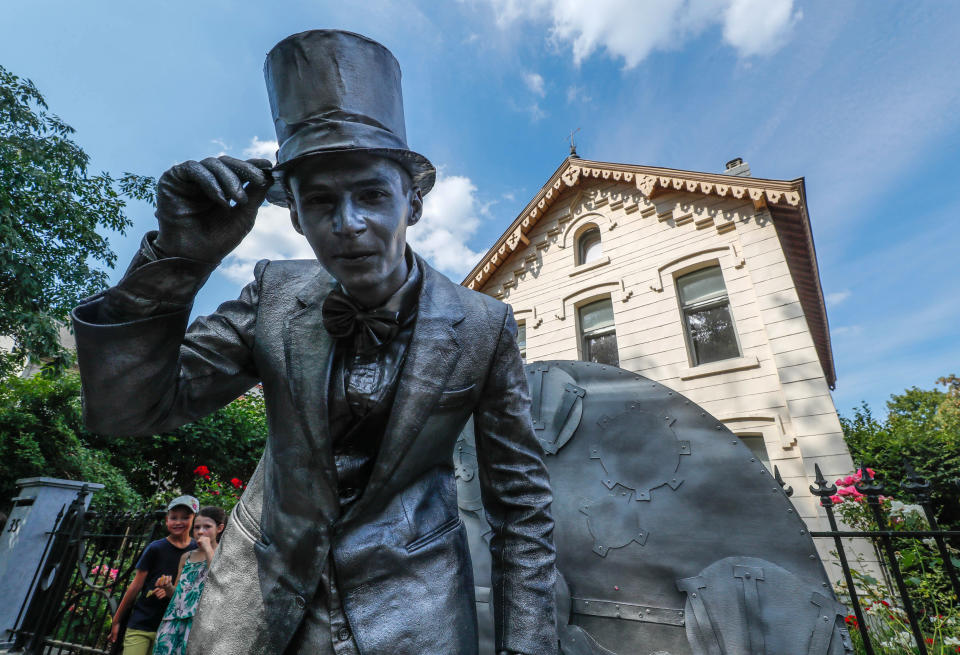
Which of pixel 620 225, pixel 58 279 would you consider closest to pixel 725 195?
pixel 620 225

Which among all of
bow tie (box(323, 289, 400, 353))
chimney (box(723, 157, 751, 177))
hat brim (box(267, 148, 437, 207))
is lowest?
bow tie (box(323, 289, 400, 353))

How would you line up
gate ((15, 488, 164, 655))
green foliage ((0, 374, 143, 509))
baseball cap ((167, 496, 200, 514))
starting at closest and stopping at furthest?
baseball cap ((167, 496, 200, 514))
gate ((15, 488, 164, 655))
green foliage ((0, 374, 143, 509))

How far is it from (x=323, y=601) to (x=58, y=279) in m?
13.4

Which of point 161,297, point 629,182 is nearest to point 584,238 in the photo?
point 629,182

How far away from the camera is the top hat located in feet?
3.81

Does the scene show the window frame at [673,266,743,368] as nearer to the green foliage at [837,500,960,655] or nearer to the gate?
the green foliage at [837,500,960,655]

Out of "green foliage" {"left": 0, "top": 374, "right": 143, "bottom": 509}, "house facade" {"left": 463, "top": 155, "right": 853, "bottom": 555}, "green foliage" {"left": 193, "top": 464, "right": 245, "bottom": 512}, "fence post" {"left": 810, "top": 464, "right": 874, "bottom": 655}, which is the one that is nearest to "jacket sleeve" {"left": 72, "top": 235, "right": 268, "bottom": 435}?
"fence post" {"left": 810, "top": 464, "right": 874, "bottom": 655}

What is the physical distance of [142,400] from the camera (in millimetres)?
1063

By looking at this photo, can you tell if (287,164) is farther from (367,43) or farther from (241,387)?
(241,387)

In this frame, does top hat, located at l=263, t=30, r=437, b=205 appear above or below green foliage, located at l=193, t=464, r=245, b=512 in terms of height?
above

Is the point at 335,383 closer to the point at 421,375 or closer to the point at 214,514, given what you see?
the point at 421,375

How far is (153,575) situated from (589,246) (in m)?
10.5

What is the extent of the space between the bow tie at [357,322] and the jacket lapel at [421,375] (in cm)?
9

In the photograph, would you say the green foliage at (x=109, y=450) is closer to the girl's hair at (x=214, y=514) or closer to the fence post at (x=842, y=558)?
the girl's hair at (x=214, y=514)
